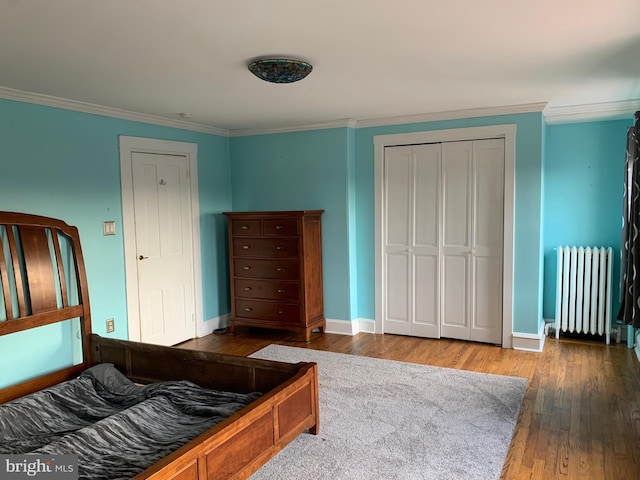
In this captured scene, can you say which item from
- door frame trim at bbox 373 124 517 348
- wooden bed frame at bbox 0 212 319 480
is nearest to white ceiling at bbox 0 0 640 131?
door frame trim at bbox 373 124 517 348

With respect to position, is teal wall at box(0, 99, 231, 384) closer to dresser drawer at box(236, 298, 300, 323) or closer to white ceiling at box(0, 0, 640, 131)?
white ceiling at box(0, 0, 640, 131)

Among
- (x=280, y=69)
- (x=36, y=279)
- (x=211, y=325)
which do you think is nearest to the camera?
(x=280, y=69)

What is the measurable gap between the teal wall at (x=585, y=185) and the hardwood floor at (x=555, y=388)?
886 mm

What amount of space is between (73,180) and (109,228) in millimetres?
495

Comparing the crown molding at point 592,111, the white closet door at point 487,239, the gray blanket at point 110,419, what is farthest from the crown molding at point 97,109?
the crown molding at point 592,111

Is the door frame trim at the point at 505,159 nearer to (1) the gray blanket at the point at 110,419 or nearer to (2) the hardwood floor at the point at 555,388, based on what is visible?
(2) the hardwood floor at the point at 555,388

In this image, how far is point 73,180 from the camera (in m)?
3.79

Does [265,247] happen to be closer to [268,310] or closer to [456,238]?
[268,310]

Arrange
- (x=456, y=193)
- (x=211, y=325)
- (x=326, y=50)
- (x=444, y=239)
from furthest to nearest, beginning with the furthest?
(x=211, y=325) → (x=444, y=239) → (x=456, y=193) → (x=326, y=50)

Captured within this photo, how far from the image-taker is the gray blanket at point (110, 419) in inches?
82.2

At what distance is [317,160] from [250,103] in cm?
126

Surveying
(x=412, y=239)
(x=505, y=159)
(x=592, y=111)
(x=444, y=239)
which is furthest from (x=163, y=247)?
(x=592, y=111)

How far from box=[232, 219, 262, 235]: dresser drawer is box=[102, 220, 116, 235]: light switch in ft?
4.29

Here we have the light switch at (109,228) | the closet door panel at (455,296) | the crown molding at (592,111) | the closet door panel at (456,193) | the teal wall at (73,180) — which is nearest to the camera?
the teal wall at (73,180)
